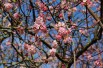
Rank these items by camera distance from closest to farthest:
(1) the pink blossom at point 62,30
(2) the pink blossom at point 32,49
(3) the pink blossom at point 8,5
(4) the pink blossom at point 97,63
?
(1) the pink blossom at point 62,30 < (3) the pink blossom at point 8,5 < (2) the pink blossom at point 32,49 < (4) the pink blossom at point 97,63

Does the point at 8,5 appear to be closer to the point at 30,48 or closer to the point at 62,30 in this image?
the point at 30,48

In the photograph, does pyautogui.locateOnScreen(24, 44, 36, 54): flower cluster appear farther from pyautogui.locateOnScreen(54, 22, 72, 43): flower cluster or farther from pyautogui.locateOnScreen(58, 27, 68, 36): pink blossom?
pyautogui.locateOnScreen(58, 27, 68, 36): pink blossom

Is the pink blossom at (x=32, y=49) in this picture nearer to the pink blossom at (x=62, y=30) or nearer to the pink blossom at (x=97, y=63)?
the pink blossom at (x=62, y=30)

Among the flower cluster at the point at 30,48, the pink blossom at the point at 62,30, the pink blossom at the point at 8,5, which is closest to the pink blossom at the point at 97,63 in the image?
the flower cluster at the point at 30,48

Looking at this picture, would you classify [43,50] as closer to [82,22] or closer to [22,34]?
[22,34]

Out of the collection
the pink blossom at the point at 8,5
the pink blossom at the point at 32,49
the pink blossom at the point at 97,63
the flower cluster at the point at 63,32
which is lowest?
the pink blossom at the point at 97,63

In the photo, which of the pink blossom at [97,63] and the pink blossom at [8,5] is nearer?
the pink blossom at [8,5]

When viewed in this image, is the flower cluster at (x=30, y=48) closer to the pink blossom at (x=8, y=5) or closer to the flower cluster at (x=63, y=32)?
the flower cluster at (x=63, y=32)

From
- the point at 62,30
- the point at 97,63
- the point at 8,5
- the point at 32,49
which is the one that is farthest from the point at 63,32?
the point at 97,63

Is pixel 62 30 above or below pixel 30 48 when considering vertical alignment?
above

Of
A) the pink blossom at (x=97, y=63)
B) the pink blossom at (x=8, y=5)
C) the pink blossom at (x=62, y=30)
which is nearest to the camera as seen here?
the pink blossom at (x=62, y=30)

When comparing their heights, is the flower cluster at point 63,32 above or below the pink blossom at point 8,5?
below

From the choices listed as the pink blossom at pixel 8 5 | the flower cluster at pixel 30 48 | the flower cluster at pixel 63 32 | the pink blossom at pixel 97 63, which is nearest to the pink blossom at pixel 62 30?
the flower cluster at pixel 63 32

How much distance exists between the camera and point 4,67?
5691mm
